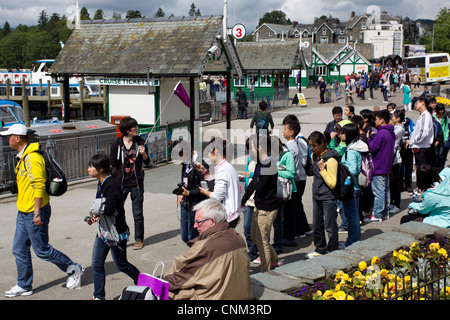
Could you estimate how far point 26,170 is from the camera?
615 cm

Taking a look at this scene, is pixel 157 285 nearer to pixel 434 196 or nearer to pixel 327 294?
pixel 327 294

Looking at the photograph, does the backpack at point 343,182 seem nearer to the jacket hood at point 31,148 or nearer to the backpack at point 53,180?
the backpack at point 53,180

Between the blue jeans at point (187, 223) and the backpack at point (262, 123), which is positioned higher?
the backpack at point (262, 123)

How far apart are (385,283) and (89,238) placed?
5.11m

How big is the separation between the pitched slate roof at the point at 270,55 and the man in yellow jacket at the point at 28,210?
35032 millimetres

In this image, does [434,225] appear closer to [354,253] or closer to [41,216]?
[354,253]

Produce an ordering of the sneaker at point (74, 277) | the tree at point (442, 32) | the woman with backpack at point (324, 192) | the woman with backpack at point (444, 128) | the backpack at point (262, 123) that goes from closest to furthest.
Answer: the sneaker at point (74, 277) → the woman with backpack at point (324, 192) → the woman with backpack at point (444, 128) → the backpack at point (262, 123) → the tree at point (442, 32)

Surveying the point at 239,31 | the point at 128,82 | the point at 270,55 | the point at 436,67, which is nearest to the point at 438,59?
the point at 436,67

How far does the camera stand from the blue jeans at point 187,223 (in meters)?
7.42

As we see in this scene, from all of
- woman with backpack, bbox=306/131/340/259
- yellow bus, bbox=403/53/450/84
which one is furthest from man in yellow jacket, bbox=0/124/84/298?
yellow bus, bbox=403/53/450/84

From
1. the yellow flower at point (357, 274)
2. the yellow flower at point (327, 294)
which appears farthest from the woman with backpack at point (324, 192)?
the yellow flower at point (327, 294)
